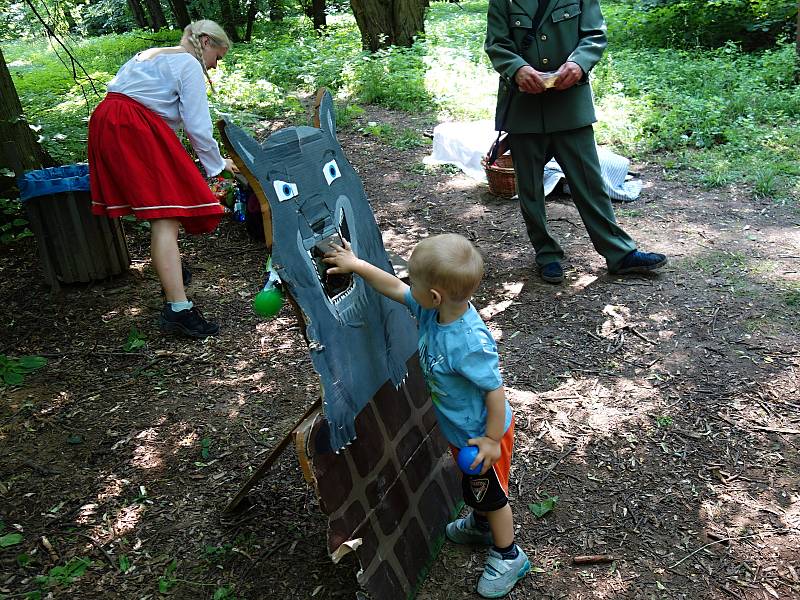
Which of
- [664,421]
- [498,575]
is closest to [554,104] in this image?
[664,421]

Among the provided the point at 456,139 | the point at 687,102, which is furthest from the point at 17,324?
the point at 687,102

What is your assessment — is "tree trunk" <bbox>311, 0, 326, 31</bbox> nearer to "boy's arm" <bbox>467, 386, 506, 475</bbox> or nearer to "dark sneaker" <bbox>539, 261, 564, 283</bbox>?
"dark sneaker" <bbox>539, 261, 564, 283</bbox>

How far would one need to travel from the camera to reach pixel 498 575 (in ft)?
7.49

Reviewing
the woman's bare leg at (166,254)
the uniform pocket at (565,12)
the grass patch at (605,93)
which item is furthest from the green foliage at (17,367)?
the uniform pocket at (565,12)

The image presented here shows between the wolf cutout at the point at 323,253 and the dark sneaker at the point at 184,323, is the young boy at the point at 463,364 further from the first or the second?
the dark sneaker at the point at 184,323

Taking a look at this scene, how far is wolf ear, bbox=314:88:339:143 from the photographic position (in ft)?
7.54

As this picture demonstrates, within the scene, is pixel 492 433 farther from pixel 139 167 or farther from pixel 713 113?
pixel 713 113

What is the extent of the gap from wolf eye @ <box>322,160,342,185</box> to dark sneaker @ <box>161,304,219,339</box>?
79.5 inches

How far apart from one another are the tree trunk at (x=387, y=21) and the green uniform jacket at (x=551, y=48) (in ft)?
23.7

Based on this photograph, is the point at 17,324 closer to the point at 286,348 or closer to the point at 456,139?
the point at 286,348

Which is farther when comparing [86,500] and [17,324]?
[17,324]

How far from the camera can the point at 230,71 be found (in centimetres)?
1053

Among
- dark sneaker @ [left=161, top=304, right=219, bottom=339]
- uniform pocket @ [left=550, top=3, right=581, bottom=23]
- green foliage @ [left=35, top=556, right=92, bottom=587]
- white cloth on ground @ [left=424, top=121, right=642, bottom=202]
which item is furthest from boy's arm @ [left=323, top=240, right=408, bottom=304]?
white cloth on ground @ [left=424, top=121, right=642, bottom=202]

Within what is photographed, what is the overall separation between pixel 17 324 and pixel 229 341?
1.34m
